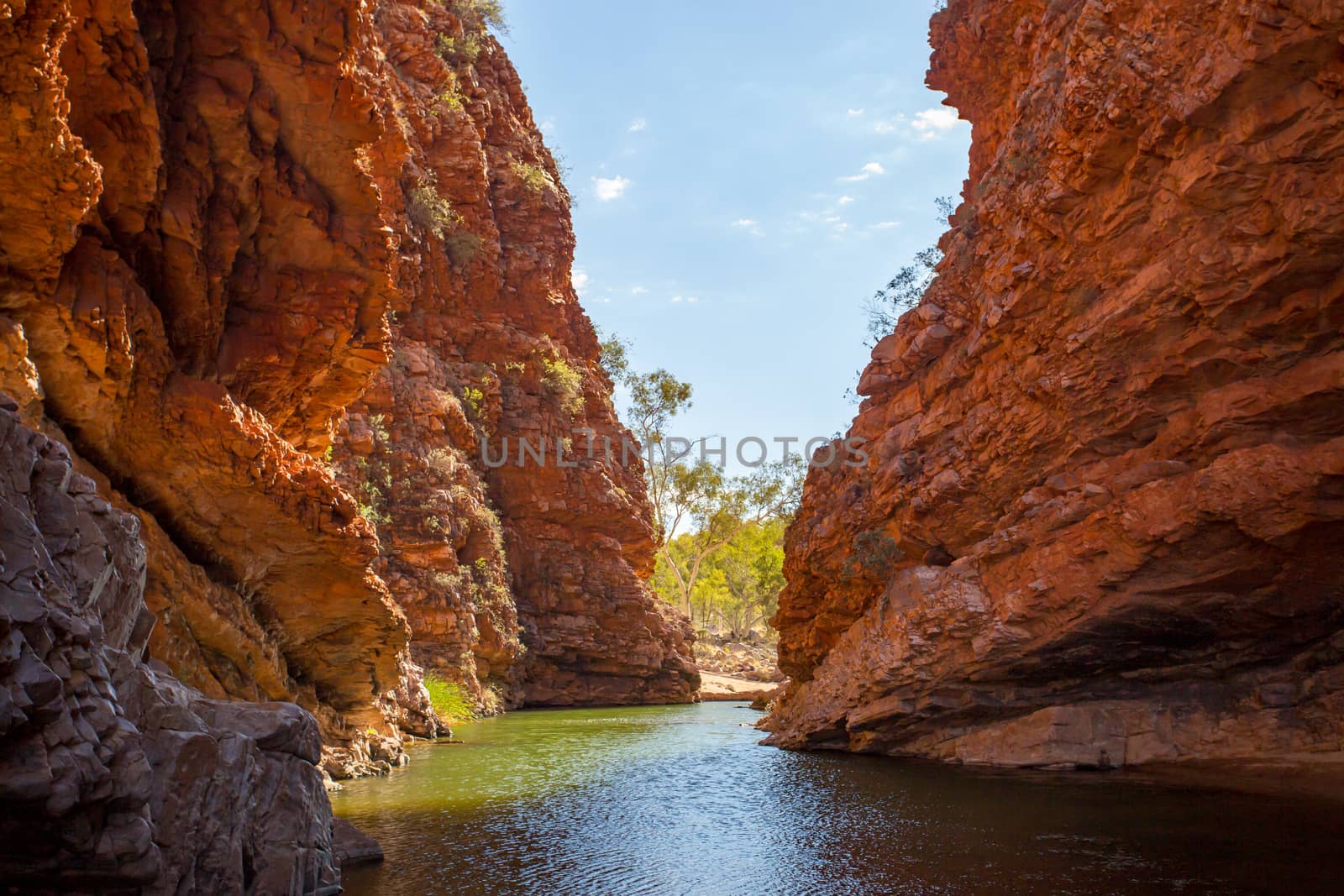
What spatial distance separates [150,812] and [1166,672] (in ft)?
47.6

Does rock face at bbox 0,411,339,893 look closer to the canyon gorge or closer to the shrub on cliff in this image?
the canyon gorge

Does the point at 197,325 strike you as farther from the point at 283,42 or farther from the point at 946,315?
the point at 946,315

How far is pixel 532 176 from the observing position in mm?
37469

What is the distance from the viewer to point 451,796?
1291cm

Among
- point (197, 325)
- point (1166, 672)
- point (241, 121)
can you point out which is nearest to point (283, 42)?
point (241, 121)

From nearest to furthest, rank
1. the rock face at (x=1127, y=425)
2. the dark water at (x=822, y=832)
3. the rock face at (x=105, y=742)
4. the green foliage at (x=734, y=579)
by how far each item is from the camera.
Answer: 1. the rock face at (x=105, y=742)
2. the dark water at (x=822, y=832)
3. the rock face at (x=1127, y=425)
4. the green foliage at (x=734, y=579)

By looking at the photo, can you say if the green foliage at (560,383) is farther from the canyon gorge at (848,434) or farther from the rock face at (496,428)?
the canyon gorge at (848,434)

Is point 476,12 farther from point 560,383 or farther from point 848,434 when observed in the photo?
point 848,434

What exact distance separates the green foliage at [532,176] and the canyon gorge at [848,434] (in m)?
21.1

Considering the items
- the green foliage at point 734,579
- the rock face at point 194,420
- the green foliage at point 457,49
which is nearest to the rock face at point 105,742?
the rock face at point 194,420

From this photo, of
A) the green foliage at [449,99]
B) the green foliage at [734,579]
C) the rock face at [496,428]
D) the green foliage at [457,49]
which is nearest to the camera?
the rock face at [496,428]

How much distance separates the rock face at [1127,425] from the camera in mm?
10672

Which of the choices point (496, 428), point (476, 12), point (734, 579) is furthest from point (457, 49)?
point (734, 579)

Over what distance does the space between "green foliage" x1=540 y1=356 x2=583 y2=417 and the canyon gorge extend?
17.2 metres
